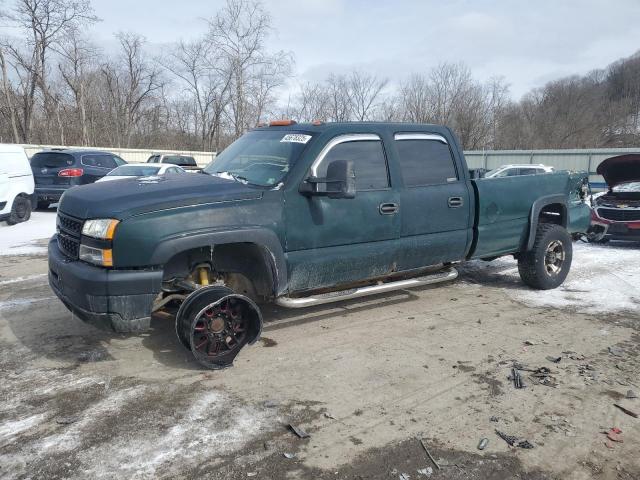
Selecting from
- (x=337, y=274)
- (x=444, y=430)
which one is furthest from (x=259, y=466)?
(x=337, y=274)

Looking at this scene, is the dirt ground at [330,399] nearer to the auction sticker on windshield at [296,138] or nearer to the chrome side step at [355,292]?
the chrome side step at [355,292]

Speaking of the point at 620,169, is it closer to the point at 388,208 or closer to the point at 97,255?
the point at 388,208

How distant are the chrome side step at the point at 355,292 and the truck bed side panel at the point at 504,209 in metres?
0.53

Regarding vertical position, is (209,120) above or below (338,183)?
above

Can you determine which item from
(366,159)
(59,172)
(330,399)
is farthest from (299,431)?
(59,172)

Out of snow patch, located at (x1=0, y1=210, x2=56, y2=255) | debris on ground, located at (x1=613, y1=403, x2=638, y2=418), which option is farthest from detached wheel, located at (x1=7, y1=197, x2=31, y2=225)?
debris on ground, located at (x1=613, y1=403, x2=638, y2=418)

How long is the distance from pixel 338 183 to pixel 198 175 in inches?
52.2

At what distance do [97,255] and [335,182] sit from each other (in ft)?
6.33

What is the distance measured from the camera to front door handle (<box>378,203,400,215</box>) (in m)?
4.91

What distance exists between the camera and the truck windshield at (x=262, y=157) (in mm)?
4574

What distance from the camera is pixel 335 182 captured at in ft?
14.3

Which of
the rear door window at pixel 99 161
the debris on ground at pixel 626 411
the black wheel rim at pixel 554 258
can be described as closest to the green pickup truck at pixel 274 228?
the black wheel rim at pixel 554 258

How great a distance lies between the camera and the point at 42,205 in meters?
14.7

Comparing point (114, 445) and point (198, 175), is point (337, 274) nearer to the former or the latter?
point (198, 175)
